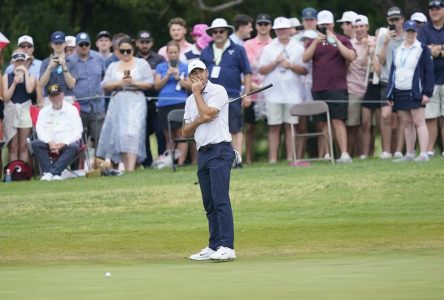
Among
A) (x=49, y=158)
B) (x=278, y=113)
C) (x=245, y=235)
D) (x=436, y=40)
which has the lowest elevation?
(x=245, y=235)

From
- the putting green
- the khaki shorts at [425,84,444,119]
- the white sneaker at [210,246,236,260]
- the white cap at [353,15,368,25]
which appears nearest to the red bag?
the white cap at [353,15,368,25]

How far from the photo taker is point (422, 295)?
10.4 metres

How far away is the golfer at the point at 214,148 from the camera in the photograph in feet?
44.7

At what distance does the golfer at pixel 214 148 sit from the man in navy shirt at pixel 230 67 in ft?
25.7

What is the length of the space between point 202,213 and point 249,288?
258 inches

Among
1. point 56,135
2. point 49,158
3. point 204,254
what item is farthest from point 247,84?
point 204,254

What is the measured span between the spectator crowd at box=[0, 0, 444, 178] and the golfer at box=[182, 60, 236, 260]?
7528 millimetres

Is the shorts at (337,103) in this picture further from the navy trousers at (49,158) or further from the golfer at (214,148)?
the golfer at (214,148)

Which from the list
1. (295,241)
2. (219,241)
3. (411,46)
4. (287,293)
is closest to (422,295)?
(287,293)

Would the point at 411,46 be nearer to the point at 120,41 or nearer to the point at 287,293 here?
the point at 120,41

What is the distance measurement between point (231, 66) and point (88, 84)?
9.14 ft

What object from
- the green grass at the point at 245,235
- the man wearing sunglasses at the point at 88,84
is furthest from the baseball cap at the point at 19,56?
Answer: the green grass at the point at 245,235

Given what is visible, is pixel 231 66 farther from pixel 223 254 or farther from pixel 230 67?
pixel 223 254

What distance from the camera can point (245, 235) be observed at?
15.8 metres
